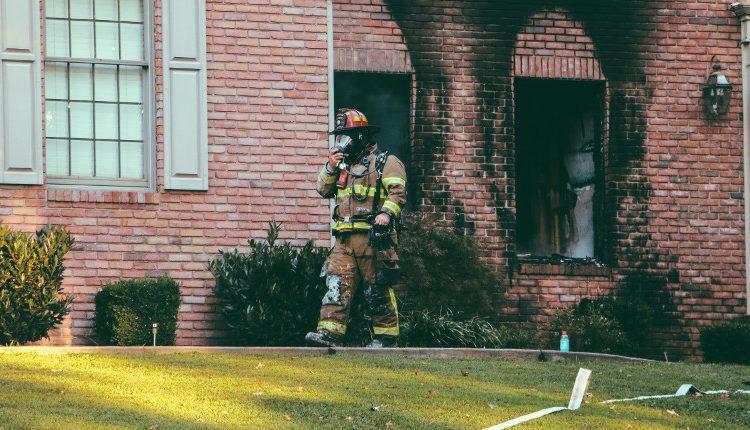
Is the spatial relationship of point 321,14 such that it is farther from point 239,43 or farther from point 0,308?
point 0,308

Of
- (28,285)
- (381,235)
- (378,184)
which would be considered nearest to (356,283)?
(381,235)

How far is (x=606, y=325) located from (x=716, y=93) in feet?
10.7

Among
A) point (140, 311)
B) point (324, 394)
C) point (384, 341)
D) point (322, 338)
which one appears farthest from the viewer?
point (140, 311)

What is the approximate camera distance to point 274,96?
15.8 metres

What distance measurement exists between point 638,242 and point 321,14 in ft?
15.2

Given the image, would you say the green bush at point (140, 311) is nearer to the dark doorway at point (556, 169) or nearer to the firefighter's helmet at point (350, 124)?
the firefighter's helmet at point (350, 124)

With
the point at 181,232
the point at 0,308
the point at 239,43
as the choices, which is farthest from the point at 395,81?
the point at 0,308

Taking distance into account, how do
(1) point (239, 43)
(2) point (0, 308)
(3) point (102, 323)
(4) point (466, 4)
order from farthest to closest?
(4) point (466, 4)
(1) point (239, 43)
(3) point (102, 323)
(2) point (0, 308)

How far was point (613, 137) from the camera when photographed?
56.2 feet

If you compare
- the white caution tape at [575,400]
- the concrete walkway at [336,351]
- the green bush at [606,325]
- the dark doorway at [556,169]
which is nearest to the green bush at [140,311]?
the concrete walkway at [336,351]

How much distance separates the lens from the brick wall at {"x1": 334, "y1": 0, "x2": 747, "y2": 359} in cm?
1656

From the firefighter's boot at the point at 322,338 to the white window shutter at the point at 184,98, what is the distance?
2.93 metres

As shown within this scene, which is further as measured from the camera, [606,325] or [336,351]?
[606,325]

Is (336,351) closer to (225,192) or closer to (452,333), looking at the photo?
(452,333)
